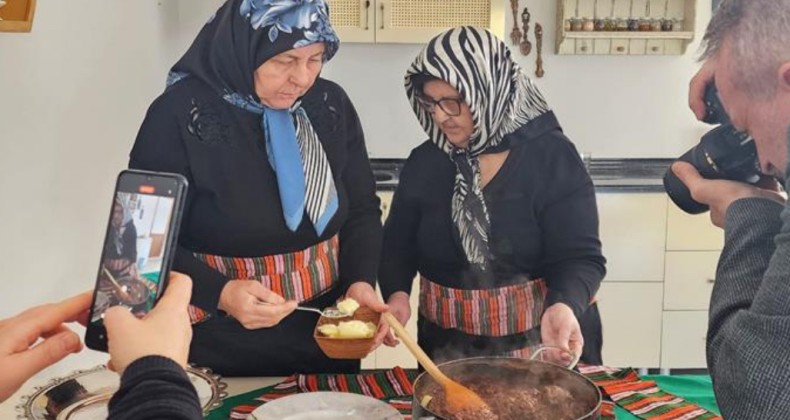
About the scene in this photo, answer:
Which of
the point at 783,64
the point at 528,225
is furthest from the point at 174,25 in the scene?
the point at 783,64

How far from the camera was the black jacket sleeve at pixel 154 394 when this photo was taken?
0.69m

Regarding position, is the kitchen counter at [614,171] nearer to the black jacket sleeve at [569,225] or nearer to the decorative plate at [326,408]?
the black jacket sleeve at [569,225]

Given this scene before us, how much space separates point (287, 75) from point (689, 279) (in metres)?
2.31

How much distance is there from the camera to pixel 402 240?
1800 mm

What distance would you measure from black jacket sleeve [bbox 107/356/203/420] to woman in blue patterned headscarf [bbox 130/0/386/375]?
31.0 inches

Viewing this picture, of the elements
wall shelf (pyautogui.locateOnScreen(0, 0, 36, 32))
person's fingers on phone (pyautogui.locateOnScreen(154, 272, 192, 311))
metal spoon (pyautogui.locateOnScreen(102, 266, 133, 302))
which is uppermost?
wall shelf (pyautogui.locateOnScreen(0, 0, 36, 32))

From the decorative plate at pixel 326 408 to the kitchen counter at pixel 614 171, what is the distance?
84.5 inches

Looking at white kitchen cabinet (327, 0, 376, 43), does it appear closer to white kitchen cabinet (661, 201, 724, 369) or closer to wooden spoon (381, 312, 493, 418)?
white kitchen cabinet (661, 201, 724, 369)

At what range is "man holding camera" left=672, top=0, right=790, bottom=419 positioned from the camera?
778 mm

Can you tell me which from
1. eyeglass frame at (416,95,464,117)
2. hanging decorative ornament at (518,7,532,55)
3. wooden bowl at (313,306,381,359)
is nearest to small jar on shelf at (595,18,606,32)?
hanging decorative ornament at (518,7,532,55)

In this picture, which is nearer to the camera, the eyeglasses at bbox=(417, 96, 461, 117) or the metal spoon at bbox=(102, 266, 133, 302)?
the metal spoon at bbox=(102, 266, 133, 302)

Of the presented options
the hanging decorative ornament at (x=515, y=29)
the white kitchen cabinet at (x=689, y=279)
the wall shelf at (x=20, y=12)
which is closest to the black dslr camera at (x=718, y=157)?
the wall shelf at (x=20, y=12)

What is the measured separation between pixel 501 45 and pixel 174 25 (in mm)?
2173

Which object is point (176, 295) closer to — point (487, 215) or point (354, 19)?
point (487, 215)
